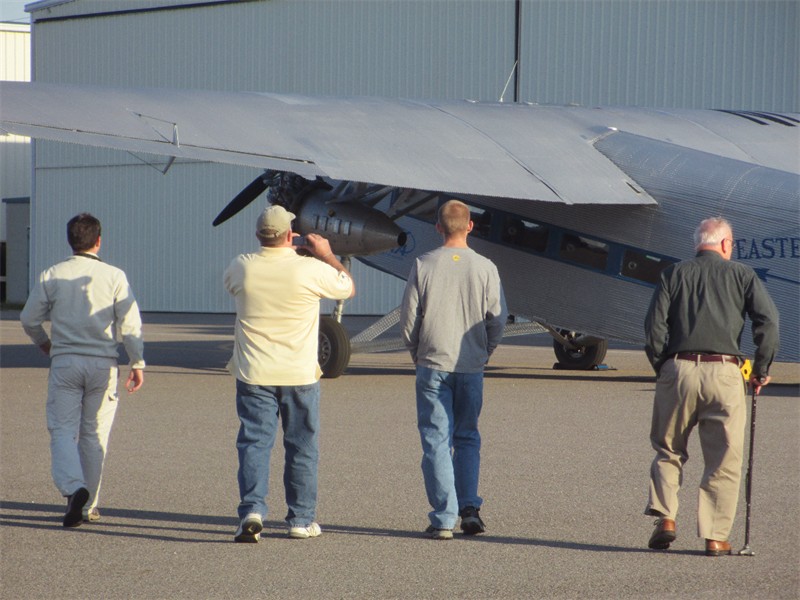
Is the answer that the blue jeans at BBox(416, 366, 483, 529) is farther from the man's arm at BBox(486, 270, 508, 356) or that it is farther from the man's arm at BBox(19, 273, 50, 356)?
the man's arm at BBox(19, 273, 50, 356)

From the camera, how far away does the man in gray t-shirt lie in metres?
7.46

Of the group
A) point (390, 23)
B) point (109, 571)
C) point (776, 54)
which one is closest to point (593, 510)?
point (109, 571)

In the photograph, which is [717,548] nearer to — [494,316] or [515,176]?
[494,316]

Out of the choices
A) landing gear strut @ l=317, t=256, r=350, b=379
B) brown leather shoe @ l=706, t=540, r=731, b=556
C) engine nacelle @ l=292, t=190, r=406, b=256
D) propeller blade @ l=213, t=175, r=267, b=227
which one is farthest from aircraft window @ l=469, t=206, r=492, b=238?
brown leather shoe @ l=706, t=540, r=731, b=556

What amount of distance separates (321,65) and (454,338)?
32720 millimetres

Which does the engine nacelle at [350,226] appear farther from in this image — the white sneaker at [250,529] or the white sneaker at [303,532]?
A: the white sneaker at [250,529]

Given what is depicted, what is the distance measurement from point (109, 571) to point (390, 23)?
33537 millimetres

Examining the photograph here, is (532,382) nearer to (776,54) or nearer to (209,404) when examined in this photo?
(209,404)

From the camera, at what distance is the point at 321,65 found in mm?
39125

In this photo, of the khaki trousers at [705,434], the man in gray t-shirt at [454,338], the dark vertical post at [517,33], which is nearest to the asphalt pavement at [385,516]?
the khaki trousers at [705,434]

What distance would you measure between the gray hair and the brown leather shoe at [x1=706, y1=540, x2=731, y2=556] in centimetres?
172

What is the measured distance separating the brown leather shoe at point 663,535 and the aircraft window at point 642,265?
24.5 feet

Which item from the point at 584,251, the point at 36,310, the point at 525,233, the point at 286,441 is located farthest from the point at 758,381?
the point at 525,233

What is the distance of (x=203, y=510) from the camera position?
791 centimetres
